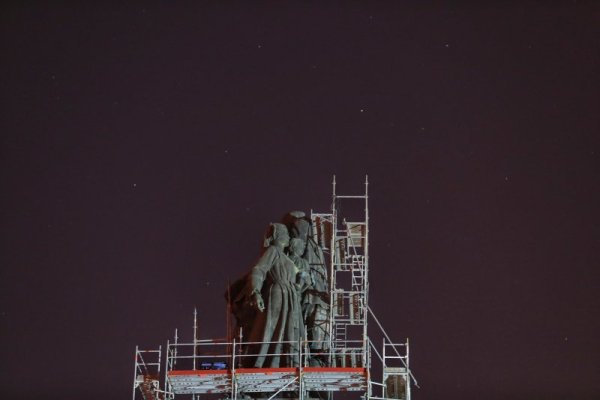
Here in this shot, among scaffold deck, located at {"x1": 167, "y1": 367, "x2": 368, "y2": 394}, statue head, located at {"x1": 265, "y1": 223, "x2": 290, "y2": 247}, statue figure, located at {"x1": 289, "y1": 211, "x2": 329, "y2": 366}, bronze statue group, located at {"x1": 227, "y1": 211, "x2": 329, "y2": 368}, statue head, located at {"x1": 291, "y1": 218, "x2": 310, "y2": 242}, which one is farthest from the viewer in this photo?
statue head, located at {"x1": 291, "y1": 218, "x2": 310, "y2": 242}

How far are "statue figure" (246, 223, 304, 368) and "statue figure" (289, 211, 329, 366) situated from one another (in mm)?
1156

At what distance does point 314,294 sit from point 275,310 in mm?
2548

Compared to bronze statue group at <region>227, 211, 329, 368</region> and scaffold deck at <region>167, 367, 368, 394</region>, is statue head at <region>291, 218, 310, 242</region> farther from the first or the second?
scaffold deck at <region>167, 367, 368, 394</region>

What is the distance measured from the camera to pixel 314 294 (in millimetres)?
34156

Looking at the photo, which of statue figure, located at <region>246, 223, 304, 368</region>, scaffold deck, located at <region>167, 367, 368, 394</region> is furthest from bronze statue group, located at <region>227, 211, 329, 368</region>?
scaffold deck, located at <region>167, 367, 368, 394</region>

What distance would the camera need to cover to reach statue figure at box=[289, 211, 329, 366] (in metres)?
33.6

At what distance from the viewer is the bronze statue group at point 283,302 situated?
31484 mm

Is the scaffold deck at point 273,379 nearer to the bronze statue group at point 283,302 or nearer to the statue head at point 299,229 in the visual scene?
the bronze statue group at point 283,302

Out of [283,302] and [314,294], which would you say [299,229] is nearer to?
[314,294]

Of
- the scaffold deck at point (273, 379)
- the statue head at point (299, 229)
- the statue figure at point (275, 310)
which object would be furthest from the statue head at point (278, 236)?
the scaffold deck at point (273, 379)

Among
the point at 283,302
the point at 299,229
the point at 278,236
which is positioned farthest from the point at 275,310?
the point at 299,229

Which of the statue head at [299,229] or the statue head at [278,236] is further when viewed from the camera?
the statue head at [299,229]

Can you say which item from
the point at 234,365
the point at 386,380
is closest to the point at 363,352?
the point at 386,380

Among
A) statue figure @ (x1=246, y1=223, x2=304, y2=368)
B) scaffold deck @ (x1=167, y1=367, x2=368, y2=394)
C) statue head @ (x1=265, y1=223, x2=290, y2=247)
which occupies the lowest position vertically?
scaffold deck @ (x1=167, y1=367, x2=368, y2=394)
